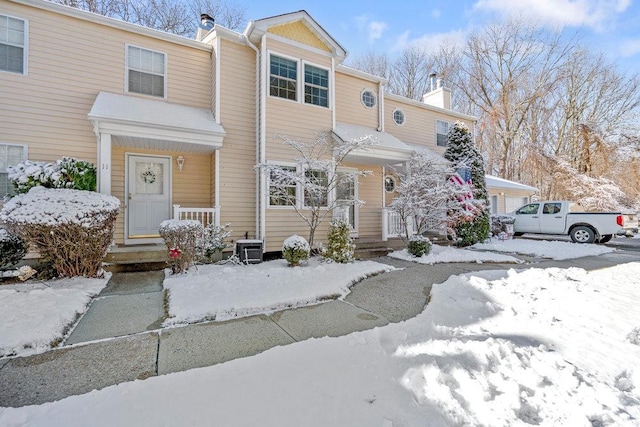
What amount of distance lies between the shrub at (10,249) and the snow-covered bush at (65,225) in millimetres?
446

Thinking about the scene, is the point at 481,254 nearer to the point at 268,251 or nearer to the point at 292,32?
the point at 268,251

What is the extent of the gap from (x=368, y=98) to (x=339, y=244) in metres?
5.92

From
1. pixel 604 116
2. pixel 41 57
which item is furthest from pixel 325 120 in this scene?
pixel 604 116

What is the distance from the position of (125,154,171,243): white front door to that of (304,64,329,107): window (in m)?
4.17

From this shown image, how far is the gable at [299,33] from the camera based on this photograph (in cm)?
810

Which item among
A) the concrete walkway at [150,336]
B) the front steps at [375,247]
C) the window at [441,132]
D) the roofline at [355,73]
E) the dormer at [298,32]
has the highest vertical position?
the dormer at [298,32]

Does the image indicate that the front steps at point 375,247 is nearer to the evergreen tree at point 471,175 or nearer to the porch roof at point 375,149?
the evergreen tree at point 471,175

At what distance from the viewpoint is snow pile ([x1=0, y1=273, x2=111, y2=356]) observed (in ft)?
9.62

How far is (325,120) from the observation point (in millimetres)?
8891

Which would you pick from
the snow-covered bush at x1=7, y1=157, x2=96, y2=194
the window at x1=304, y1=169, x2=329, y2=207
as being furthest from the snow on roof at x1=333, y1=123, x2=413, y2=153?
the snow-covered bush at x1=7, y1=157, x2=96, y2=194

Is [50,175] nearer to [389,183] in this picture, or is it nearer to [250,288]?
[250,288]

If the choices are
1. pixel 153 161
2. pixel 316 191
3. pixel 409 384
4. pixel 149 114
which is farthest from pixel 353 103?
pixel 409 384

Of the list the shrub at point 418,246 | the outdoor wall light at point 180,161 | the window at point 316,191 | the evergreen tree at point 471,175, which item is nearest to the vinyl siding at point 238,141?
the outdoor wall light at point 180,161

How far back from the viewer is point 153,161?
7.78 metres
